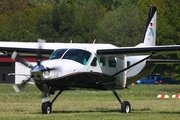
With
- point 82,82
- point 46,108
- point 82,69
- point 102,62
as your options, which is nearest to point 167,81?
point 102,62

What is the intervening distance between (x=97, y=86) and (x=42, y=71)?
382 cm

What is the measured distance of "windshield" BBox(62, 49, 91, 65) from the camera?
2532cm

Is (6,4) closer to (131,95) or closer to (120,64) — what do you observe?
(131,95)

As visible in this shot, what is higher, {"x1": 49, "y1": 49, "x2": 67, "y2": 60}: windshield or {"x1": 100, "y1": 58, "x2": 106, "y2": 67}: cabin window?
{"x1": 49, "y1": 49, "x2": 67, "y2": 60}: windshield

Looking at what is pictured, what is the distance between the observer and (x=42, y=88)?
81.7ft

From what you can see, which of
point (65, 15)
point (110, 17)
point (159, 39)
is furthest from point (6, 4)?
point (159, 39)

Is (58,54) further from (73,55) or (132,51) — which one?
(132,51)

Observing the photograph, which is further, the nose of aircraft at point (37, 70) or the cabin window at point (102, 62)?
the cabin window at point (102, 62)

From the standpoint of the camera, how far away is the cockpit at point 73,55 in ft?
82.9

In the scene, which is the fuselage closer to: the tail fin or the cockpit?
the cockpit

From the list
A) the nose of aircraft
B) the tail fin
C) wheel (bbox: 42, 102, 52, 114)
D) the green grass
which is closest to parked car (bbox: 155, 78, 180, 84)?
the green grass

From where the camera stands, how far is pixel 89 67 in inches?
1025

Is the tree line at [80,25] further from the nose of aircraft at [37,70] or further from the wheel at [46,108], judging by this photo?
the nose of aircraft at [37,70]

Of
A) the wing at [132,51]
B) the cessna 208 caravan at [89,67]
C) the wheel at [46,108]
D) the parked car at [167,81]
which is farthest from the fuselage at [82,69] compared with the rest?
the parked car at [167,81]
